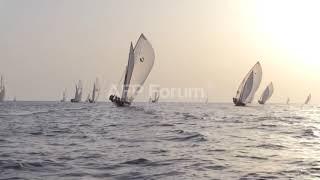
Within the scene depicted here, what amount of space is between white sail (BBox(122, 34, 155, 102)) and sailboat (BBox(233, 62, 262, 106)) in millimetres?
43013

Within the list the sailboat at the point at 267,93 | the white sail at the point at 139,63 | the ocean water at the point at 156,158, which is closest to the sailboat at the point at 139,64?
the white sail at the point at 139,63

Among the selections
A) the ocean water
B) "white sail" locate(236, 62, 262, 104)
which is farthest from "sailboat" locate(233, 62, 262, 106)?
the ocean water

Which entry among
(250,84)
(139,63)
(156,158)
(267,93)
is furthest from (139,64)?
(267,93)

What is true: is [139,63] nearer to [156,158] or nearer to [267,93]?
[156,158]

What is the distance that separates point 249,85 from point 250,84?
392 mm

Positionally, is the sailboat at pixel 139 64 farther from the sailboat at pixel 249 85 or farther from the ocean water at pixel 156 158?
the ocean water at pixel 156 158

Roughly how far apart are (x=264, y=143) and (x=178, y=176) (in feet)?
36.6

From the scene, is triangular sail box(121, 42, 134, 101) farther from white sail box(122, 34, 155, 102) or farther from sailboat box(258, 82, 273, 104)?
sailboat box(258, 82, 273, 104)

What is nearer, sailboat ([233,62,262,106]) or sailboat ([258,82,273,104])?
sailboat ([233,62,262,106])

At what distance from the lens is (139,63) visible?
74312mm

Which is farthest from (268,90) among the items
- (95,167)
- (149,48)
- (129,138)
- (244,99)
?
(95,167)

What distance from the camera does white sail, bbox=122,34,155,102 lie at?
74.2 metres

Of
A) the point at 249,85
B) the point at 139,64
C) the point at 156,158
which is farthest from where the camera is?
the point at 249,85

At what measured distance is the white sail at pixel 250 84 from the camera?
11300 centimetres
